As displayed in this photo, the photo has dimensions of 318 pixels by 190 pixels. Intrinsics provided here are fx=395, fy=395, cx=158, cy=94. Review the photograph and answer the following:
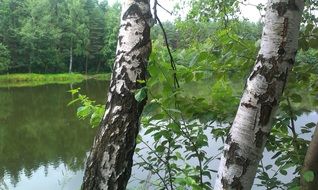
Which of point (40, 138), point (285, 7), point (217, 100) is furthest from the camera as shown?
point (40, 138)

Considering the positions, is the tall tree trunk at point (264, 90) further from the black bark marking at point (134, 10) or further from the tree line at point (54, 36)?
the tree line at point (54, 36)

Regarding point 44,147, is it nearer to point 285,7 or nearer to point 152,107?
point 152,107

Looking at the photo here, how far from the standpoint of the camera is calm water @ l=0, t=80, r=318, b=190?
10.2 metres

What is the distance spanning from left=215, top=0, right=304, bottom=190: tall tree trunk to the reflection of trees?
19.9 feet

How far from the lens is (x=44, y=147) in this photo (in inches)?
579

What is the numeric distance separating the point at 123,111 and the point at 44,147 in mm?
13396

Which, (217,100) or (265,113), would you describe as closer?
(265,113)

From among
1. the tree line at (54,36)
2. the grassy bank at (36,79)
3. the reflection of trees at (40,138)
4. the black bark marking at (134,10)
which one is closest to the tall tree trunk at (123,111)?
the black bark marking at (134,10)

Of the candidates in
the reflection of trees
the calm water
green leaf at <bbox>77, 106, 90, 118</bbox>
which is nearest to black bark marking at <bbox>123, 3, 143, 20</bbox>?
green leaf at <bbox>77, 106, 90, 118</bbox>

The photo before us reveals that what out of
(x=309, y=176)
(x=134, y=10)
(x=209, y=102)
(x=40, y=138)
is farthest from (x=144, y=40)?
(x=40, y=138)

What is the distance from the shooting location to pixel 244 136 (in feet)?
4.35

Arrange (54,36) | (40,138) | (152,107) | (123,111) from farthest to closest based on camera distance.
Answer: (54,36), (40,138), (123,111), (152,107)

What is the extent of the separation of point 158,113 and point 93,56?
56500 millimetres

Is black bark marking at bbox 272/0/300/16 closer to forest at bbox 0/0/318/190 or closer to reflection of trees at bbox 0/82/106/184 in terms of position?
forest at bbox 0/0/318/190
